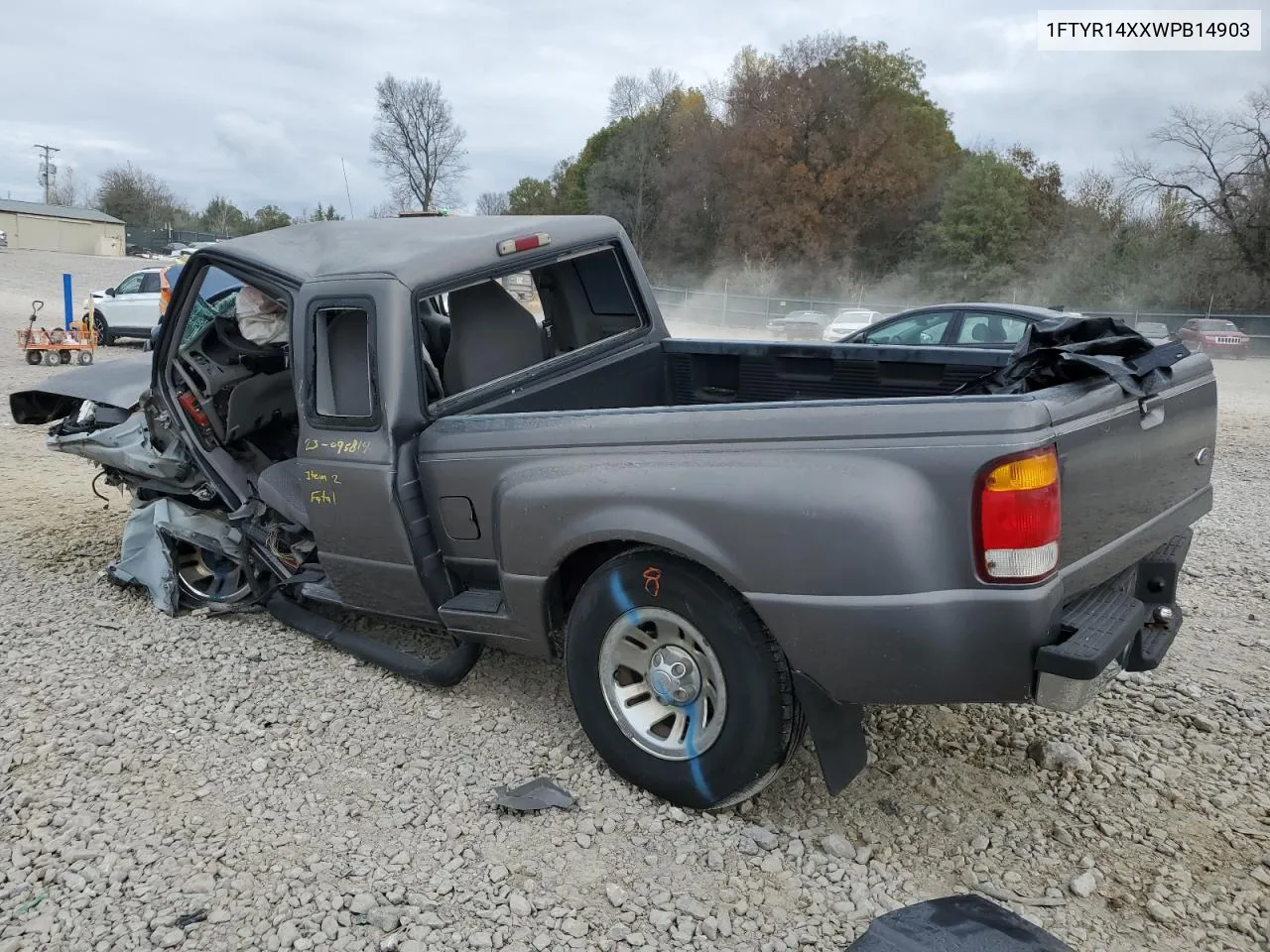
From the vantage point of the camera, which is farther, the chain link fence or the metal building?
the metal building

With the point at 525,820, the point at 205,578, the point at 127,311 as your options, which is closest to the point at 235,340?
the point at 205,578

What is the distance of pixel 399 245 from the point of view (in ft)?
13.4

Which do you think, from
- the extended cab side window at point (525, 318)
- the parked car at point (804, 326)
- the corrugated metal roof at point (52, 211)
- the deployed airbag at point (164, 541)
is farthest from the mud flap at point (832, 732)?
the corrugated metal roof at point (52, 211)

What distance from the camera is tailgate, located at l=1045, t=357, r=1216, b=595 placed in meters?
2.74

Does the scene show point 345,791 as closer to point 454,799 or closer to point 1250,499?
point 454,799

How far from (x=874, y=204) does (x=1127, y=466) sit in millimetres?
49060

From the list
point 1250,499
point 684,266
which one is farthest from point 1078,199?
point 1250,499

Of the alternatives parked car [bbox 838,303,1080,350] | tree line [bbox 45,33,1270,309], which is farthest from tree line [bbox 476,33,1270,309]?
parked car [bbox 838,303,1080,350]

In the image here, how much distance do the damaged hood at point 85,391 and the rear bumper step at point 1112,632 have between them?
4718 millimetres

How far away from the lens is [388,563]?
12.8ft

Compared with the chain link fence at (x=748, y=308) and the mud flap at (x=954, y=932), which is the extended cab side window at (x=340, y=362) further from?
the chain link fence at (x=748, y=308)

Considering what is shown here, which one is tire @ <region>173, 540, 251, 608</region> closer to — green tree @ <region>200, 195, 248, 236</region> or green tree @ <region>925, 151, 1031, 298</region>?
green tree @ <region>925, 151, 1031, 298</region>

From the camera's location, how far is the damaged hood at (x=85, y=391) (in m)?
5.40

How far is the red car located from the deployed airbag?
1081 inches
